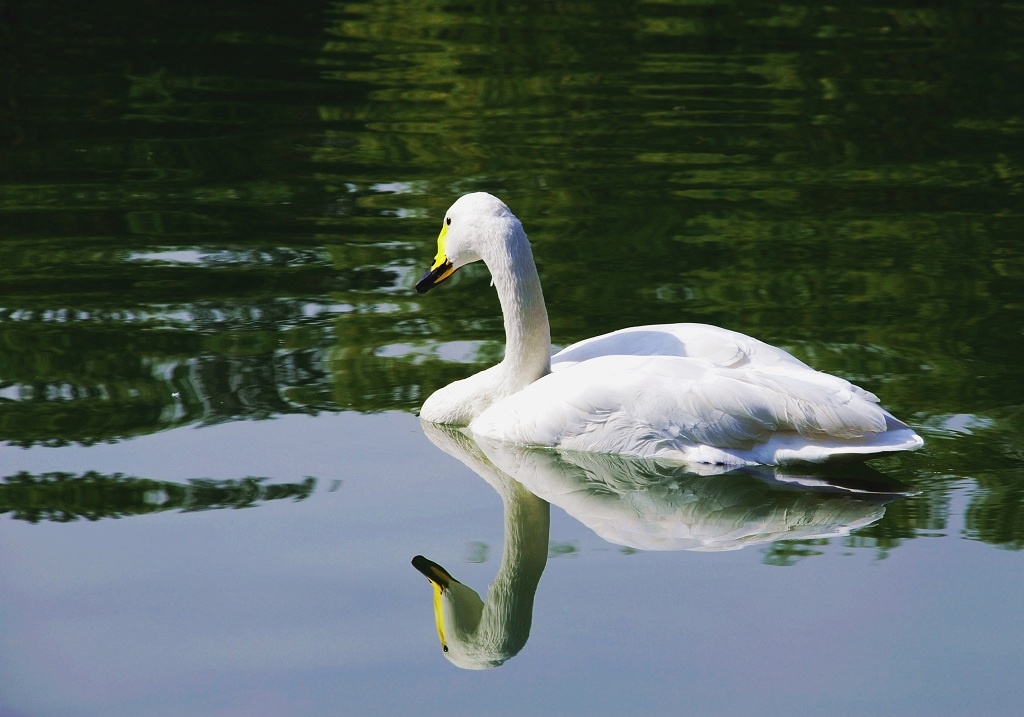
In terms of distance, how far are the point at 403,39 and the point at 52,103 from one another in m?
5.64

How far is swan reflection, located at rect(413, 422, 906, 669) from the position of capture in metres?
5.67

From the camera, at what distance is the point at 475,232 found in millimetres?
7160

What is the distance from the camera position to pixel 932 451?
22.4 ft

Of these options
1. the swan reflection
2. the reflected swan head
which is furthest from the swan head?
the reflected swan head

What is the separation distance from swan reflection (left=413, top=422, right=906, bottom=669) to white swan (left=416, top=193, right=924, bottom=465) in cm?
11

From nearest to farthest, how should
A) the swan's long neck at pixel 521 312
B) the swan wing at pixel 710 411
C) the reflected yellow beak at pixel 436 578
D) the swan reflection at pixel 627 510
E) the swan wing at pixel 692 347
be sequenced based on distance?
the reflected yellow beak at pixel 436 578, the swan reflection at pixel 627 510, the swan wing at pixel 710 411, the swan wing at pixel 692 347, the swan's long neck at pixel 521 312

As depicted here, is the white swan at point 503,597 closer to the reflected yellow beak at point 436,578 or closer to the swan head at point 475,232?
the reflected yellow beak at point 436,578

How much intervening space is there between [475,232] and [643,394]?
1.29 metres

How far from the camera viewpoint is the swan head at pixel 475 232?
7.07 meters

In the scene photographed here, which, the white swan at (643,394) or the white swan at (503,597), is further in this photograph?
the white swan at (643,394)

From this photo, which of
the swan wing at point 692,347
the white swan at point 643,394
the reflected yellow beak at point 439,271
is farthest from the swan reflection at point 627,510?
the reflected yellow beak at point 439,271

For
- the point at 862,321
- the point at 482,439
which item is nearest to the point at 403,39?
the point at 862,321

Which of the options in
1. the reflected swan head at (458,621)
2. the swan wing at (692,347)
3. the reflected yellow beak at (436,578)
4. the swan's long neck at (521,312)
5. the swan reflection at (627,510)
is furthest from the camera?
the swan's long neck at (521,312)

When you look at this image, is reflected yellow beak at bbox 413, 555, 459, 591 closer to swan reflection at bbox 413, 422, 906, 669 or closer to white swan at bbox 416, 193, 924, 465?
swan reflection at bbox 413, 422, 906, 669
